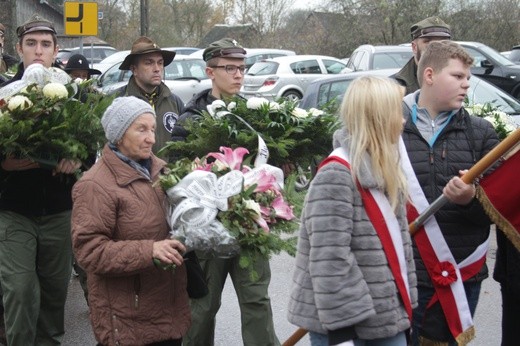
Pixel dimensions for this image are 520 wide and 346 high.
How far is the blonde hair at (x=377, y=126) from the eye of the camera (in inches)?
134

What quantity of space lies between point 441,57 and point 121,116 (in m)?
1.66

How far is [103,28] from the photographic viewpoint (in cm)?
6162

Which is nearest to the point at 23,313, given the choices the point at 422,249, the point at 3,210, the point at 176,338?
the point at 3,210

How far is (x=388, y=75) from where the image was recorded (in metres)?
11.8

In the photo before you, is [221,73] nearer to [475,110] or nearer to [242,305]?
[242,305]

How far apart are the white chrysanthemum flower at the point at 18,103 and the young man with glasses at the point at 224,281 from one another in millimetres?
928

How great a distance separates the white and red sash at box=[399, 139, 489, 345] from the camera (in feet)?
14.3

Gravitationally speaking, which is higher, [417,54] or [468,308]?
[417,54]

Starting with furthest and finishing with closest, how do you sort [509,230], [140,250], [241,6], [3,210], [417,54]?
[241,6] < [417,54] < [3,210] < [509,230] < [140,250]

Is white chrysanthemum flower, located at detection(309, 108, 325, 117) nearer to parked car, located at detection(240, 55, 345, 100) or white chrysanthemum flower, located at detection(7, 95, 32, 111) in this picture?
white chrysanthemum flower, located at detection(7, 95, 32, 111)

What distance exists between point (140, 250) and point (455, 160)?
66.2 inches

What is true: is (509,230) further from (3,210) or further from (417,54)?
(3,210)

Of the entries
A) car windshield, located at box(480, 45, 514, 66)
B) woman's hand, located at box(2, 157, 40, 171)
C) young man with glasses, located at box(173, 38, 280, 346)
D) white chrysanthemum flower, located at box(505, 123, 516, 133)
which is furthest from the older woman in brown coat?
car windshield, located at box(480, 45, 514, 66)

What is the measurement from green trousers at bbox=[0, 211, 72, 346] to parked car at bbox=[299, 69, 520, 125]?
5217 millimetres
